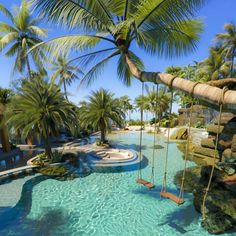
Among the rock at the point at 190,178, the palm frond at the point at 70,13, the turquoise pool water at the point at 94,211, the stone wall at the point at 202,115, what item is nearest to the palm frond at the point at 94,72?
the palm frond at the point at 70,13

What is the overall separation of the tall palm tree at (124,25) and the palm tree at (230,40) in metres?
24.0

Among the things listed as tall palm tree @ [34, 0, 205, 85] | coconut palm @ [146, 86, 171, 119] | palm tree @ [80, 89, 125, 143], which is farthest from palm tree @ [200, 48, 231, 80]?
tall palm tree @ [34, 0, 205, 85]

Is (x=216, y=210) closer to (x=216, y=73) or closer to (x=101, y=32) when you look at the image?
(x=101, y=32)

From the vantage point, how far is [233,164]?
7387 millimetres

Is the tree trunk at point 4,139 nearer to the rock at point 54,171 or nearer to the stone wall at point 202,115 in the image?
the rock at point 54,171

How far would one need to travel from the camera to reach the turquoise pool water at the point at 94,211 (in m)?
5.72

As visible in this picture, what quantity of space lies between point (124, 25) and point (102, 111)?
37.1ft

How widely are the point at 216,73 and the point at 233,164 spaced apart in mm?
22187

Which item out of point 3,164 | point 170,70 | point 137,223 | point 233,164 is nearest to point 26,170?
point 3,164

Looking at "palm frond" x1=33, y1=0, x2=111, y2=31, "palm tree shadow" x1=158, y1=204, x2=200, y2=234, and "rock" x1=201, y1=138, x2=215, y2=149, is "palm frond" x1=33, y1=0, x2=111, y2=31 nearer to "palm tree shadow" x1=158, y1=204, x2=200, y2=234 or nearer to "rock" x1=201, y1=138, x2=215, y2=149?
"palm tree shadow" x1=158, y1=204, x2=200, y2=234

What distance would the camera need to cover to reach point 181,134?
20.3 meters

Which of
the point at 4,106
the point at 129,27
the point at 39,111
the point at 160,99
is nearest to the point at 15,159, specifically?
the point at 4,106

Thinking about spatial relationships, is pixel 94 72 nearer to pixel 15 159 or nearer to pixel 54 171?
pixel 54 171

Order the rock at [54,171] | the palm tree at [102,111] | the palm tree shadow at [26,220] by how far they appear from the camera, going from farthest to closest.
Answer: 1. the palm tree at [102,111]
2. the rock at [54,171]
3. the palm tree shadow at [26,220]
